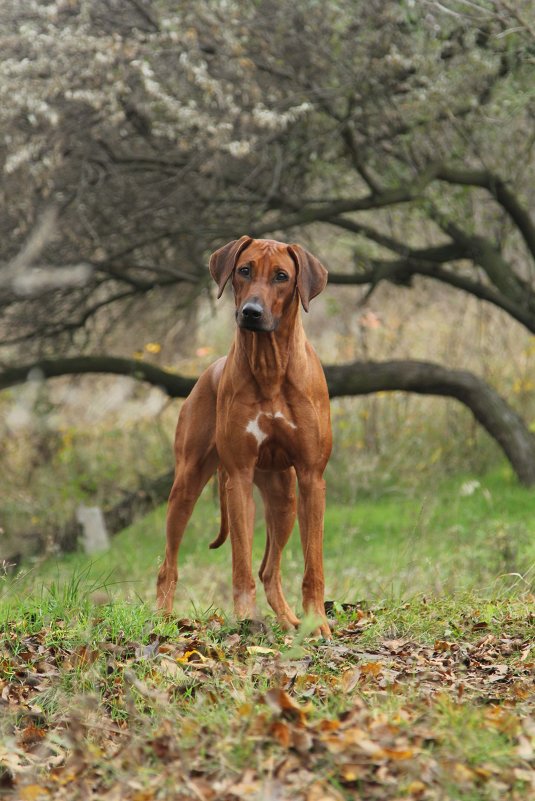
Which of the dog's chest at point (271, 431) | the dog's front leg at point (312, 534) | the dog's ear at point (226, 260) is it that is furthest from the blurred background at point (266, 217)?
the dog's ear at point (226, 260)

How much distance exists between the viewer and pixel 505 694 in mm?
4355

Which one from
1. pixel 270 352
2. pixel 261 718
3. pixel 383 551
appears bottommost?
pixel 383 551

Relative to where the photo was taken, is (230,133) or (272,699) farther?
(230,133)

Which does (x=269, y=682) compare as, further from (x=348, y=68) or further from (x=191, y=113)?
(x=348, y=68)

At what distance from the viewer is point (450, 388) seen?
11398mm

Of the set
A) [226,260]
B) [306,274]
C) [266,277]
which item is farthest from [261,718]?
[226,260]

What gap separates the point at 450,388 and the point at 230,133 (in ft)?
11.1

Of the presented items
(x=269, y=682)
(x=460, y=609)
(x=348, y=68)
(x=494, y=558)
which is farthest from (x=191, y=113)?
(x=269, y=682)

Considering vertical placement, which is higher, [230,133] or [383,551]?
[230,133]

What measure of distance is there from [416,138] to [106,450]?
4949 millimetres

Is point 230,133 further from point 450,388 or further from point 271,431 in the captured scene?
point 271,431

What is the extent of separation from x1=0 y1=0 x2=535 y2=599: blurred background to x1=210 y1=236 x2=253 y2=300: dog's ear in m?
3.17

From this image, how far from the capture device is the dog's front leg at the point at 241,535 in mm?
5441

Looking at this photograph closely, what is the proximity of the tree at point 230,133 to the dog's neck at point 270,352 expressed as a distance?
4249 mm
